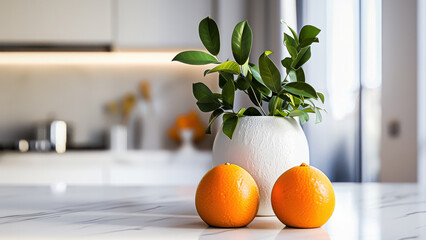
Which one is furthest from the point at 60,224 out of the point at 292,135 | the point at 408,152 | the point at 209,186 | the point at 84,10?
the point at 84,10

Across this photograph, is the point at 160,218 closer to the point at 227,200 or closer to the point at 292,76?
the point at 227,200

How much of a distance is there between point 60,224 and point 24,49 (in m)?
2.80

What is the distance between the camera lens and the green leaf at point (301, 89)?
769mm

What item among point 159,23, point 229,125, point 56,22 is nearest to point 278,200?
point 229,125

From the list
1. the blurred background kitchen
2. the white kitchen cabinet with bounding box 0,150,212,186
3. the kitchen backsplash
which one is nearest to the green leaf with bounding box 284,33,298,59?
the blurred background kitchen

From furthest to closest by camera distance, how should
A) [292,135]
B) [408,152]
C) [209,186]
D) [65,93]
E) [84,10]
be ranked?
[65,93] < [84,10] < [408,152] < [292,135] < [209,186]

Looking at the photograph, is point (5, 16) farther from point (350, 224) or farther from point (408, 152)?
point (350, 224)

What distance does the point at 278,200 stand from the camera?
708mm

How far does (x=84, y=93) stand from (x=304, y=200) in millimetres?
3043

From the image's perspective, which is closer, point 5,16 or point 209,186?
point 209,186

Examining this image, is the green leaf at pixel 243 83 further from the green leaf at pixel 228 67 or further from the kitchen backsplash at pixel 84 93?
the kitchen backsplash at pixel 84 93

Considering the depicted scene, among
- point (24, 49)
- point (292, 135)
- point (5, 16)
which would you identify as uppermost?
point (5, 16)

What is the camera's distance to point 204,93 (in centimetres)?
86

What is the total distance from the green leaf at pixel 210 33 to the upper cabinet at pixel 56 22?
2.47 meters
